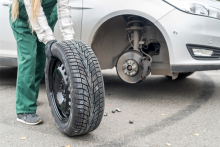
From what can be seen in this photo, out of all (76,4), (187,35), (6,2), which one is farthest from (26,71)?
(187,35)

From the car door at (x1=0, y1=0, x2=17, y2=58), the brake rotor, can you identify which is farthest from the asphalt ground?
the car door at (x1=0, y1=0, x2=17, y2=58)

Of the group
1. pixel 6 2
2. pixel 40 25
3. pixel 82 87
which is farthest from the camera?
pixel 6 2

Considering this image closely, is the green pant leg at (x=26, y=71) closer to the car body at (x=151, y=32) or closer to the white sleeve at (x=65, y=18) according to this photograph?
the white sleeve at (x=65, y=18)

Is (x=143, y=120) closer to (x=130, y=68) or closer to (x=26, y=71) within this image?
(x=130, y=68)

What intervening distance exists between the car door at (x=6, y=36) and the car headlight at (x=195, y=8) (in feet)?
7.23

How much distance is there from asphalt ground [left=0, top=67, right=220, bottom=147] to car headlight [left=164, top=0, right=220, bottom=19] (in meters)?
1.08

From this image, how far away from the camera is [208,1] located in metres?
3.00

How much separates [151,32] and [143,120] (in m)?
1.20

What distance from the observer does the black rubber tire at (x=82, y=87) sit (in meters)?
1.82

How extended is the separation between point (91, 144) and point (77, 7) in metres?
1.85

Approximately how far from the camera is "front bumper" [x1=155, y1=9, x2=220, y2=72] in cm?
266

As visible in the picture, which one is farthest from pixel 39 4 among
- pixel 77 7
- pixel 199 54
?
pixel 199 54

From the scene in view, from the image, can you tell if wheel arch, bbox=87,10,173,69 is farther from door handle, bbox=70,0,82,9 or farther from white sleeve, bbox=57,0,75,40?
white sleeve, bbox=57,0,75,40

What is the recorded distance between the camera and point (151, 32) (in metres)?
3.10
